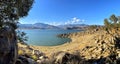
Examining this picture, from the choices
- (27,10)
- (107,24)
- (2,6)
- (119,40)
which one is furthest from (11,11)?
(107,24)

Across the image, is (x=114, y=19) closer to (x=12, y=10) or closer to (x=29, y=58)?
(x=29, y=58)

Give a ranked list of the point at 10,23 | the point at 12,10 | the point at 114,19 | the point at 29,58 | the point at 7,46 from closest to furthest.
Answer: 1. the point at 7,46
2. the point at 12,10
3. the point at 10,23
4. the point at 29,58
5. the point at 114,19

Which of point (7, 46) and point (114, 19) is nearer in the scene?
point (7, 46)

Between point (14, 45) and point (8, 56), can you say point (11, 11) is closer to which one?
point (14, 45)

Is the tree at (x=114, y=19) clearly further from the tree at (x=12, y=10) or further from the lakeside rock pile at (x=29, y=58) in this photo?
the tree at (x=12, y=10)

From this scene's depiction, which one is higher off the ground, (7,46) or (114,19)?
(114,19)

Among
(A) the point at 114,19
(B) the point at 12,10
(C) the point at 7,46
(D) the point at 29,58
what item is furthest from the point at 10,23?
(A) the point at 114,19

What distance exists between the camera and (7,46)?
1114 cm

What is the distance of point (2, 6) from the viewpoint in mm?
12141

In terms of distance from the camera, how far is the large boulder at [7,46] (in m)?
10.9

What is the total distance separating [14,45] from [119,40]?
1950 cm

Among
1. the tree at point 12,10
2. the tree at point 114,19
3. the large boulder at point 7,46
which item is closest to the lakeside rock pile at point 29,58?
the large boulder at point 7,46

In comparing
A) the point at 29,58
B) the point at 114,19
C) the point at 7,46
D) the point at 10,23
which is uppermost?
the point at 114,19

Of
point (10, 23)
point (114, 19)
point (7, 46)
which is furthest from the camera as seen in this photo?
point (114, 19)
